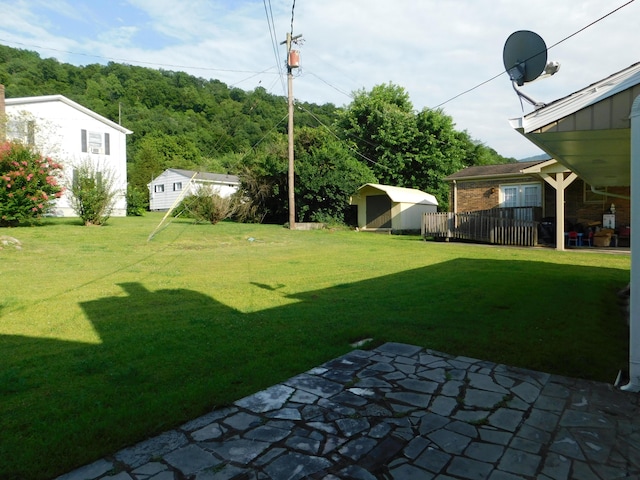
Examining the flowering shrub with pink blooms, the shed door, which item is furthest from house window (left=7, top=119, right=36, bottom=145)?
the shed door

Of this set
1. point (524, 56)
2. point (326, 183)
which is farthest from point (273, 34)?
point (524, 56)

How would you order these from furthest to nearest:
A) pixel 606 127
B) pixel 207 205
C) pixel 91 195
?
pixel 207 205
pixel 91 195
pixel 606 127

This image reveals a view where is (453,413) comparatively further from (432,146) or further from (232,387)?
(432,146)

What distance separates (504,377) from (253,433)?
2.24m

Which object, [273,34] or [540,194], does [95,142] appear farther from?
[540,194]

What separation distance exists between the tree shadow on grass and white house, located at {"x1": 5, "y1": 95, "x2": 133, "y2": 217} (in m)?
16.4

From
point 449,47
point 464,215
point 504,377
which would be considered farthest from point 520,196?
point 504,377

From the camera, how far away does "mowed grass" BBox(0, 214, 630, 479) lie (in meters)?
2.85

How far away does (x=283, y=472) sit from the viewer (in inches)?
86.8

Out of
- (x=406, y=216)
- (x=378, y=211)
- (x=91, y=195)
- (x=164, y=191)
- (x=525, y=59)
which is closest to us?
(x=525, y=59)

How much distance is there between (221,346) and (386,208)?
828 inches

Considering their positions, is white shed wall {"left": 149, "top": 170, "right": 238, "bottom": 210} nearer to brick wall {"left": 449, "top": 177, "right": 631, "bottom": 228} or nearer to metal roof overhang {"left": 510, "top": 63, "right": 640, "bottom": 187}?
brick wall {"left": 449, "top": 177, "right": 631, "bottom": 228}

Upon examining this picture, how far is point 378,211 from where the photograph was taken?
81.4 feet

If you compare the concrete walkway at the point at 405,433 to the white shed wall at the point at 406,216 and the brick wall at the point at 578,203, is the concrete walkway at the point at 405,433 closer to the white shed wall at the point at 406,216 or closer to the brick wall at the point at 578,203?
the brick wall at the point at 578,203
